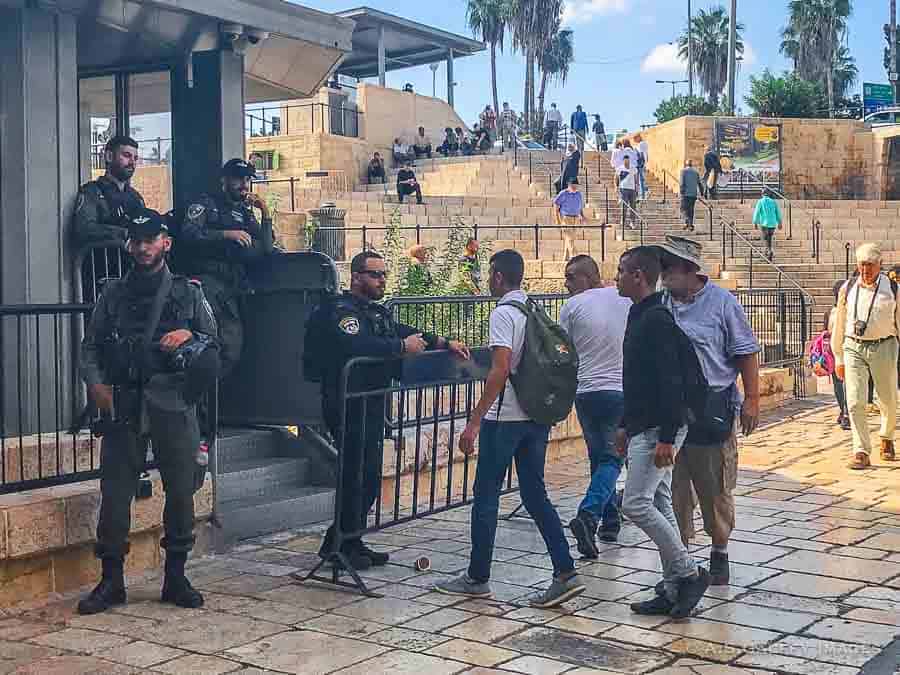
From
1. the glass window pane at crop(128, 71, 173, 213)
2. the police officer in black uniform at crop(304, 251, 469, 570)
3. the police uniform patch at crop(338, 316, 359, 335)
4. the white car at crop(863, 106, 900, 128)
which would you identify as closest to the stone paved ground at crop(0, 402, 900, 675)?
the police officer in black uniform at crop(304, 251, 469, 570)

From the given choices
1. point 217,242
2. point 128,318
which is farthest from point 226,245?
point 128,318

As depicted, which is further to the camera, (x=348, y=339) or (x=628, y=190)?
(x=628, y=190)

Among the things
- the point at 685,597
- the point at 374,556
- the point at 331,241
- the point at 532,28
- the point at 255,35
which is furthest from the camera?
the point at 532,28

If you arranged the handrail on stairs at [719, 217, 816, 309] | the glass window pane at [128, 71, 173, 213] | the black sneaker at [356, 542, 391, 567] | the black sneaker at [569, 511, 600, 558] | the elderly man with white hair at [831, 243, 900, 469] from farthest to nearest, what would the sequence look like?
the handrail on stairs at [719, 217, 816, 309]
the elderly man with white hair at [831, 243, 900, 469]
the glass window pane at [128, 71, 173, 213]
the black sneaker at [569, 511, 600, 558]
the black sneaker at [356, 542, 391, 567]

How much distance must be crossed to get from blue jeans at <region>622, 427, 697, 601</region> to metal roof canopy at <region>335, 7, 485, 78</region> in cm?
3881

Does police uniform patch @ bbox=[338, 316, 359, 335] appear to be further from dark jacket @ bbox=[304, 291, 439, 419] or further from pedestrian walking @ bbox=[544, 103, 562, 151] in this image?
pedestrian walking @ bbox=[544, 103, 562, 151]

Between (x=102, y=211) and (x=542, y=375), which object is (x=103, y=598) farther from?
(x=102, y=211)

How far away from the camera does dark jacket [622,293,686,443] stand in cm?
562

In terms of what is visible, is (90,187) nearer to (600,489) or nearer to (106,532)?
(106,532)

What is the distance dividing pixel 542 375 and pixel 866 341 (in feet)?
16.2

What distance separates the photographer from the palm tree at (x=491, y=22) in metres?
71.3

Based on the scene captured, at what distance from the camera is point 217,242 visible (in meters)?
7.82

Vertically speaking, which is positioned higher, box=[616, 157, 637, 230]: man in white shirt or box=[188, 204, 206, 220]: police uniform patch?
box=[616, 157, 637, 230]: man in white shirt

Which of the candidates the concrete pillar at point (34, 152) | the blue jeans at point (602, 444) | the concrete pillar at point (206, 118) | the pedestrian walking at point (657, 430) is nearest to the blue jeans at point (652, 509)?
the pedestrian walking at point (657, 430)
